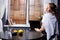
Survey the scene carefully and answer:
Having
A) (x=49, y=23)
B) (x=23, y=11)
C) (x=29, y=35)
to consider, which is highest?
(x=23, y=11)

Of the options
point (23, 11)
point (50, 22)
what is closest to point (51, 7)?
point (50, 22)

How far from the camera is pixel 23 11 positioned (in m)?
2.39

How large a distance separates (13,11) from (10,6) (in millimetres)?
54

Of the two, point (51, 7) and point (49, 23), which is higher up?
point (51, 7)

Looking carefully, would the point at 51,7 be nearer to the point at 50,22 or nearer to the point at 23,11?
the point at 50,22

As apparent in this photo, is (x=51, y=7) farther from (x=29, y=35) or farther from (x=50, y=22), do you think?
(x=29, y=35)

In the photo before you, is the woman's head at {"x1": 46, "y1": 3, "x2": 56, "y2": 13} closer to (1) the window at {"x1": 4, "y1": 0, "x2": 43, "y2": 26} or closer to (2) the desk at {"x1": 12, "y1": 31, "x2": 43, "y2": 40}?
(1) the window at {"x1": 4, "y1": 0, "x2": 43, "y2": 26}

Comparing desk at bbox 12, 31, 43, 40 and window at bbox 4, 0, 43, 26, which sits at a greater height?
window at bbox 4, 0, 43, 26

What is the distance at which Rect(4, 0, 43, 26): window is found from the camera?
2.37 meters

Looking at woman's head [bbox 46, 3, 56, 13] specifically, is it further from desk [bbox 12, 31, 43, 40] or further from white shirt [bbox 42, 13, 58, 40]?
desk [bbox 12, 31, 43, 40]

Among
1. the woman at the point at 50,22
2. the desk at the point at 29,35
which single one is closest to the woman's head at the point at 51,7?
the woman at the point at 50,22

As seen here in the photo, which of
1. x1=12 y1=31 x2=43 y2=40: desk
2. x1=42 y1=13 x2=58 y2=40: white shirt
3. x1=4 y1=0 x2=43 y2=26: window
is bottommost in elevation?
x1=12 y1=31 x2=43 y2=40: desk

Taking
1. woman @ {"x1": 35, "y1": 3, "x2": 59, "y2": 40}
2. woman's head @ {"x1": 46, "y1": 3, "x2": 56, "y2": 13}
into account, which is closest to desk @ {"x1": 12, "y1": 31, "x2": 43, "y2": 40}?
woman @ {"x1": 35, "y1": 3, "x2": 59, "y2": 40}

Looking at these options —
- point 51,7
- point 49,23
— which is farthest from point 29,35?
point 51,7
